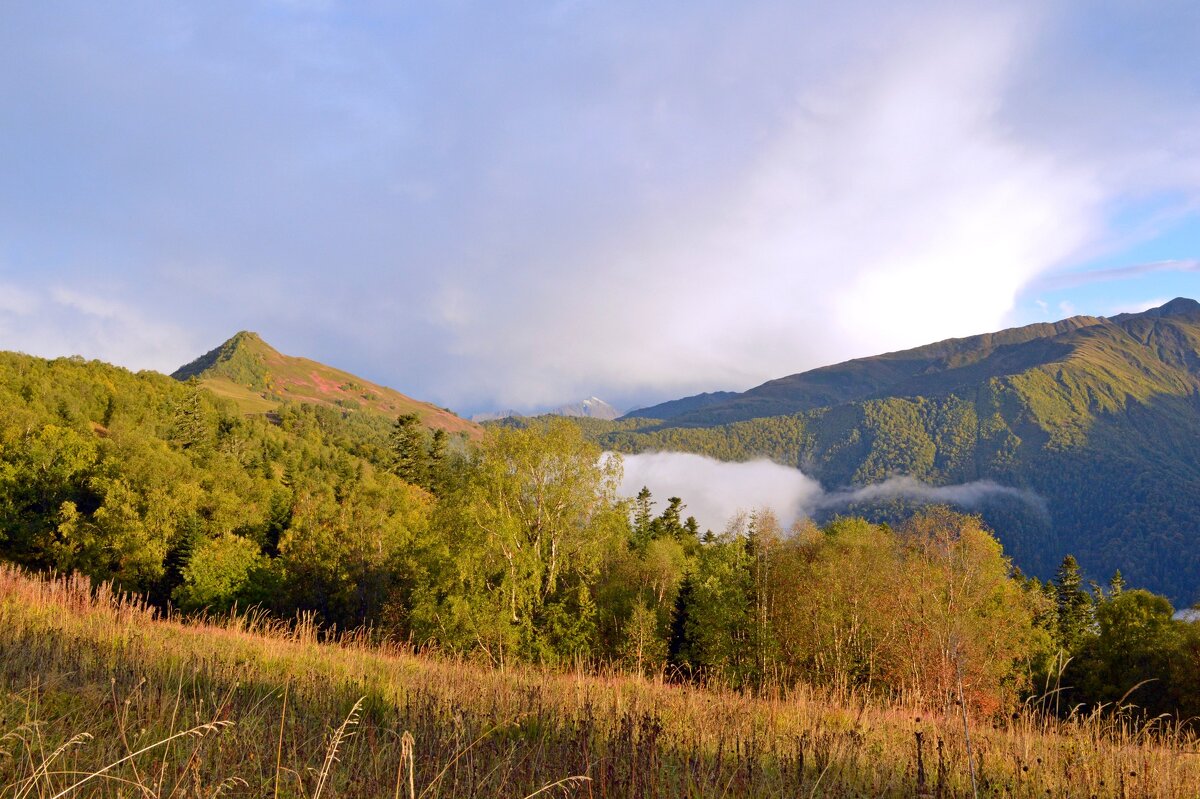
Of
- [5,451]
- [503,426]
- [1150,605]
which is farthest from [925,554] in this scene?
[5,451]

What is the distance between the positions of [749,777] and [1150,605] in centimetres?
6385

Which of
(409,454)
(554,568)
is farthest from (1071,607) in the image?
(409,454)

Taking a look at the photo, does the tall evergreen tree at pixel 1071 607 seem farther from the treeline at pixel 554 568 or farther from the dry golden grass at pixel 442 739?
the dry golden grass at pixel 442 739

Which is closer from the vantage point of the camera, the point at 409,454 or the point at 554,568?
the point at 554,568

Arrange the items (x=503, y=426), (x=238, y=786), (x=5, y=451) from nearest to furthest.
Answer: (x=238, y=786) < (x=503, y=426) < (x=5, y=451)

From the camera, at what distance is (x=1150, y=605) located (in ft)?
161

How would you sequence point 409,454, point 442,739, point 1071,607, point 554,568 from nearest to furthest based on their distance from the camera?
1. point 442,739
2. point 554,568
3. point 1071,607
4. point 409,454

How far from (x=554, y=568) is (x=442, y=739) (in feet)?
111

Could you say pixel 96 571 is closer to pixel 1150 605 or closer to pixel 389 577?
pixel 389 577

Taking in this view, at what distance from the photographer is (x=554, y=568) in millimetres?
37062

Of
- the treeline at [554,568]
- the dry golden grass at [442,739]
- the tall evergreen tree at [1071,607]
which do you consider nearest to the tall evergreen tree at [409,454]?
the treeline at [554,568]

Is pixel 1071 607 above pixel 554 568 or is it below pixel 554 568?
below

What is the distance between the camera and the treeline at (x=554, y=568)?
33.7 metres

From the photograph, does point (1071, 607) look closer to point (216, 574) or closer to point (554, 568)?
point (554, 568)
